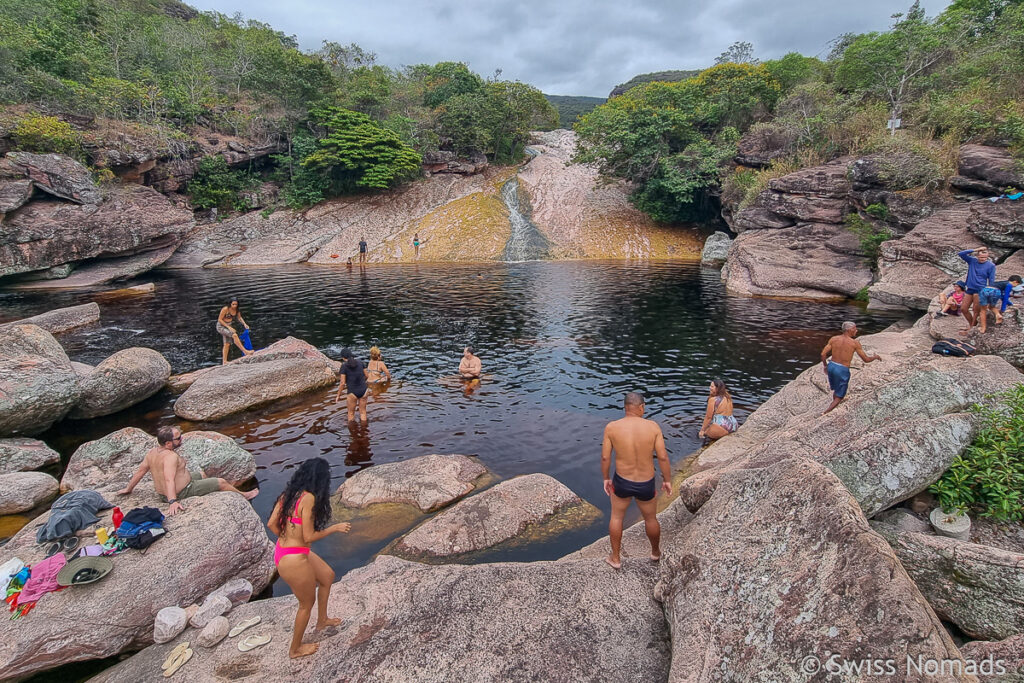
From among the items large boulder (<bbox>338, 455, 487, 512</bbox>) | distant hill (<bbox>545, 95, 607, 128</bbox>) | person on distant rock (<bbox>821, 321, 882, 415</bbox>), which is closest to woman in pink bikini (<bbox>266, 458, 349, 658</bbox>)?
large boulder (<bbox>338, 455, 487, 512</bbox>)

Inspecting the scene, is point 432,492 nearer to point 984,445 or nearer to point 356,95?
point 984,445

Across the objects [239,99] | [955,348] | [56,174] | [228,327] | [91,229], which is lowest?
[955,348]

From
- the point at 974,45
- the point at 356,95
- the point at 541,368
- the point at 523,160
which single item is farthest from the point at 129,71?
the point at 974,45

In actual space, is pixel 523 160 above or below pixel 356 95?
below

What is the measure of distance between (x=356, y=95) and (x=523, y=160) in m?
22.3

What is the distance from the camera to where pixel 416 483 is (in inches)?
371

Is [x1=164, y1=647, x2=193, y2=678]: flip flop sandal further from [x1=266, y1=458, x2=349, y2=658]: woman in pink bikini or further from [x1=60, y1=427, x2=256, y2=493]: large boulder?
[x1=60, y1=427, x2=256, y2=493]: large boulder

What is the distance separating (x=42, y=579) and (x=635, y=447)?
751 centimetres

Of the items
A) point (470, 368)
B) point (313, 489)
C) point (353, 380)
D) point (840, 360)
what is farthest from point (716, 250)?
point (313, 489)

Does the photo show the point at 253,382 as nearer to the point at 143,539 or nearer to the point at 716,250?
the point at 143,539

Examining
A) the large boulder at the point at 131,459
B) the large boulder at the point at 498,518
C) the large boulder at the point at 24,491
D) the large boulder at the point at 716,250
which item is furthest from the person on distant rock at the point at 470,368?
the large boulder at the point at 716,250

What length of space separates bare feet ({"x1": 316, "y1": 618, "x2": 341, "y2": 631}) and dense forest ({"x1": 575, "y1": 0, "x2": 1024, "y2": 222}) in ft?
103

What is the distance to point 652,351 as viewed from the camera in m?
18.7

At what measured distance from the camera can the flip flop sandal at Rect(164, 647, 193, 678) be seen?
5.22 metres
